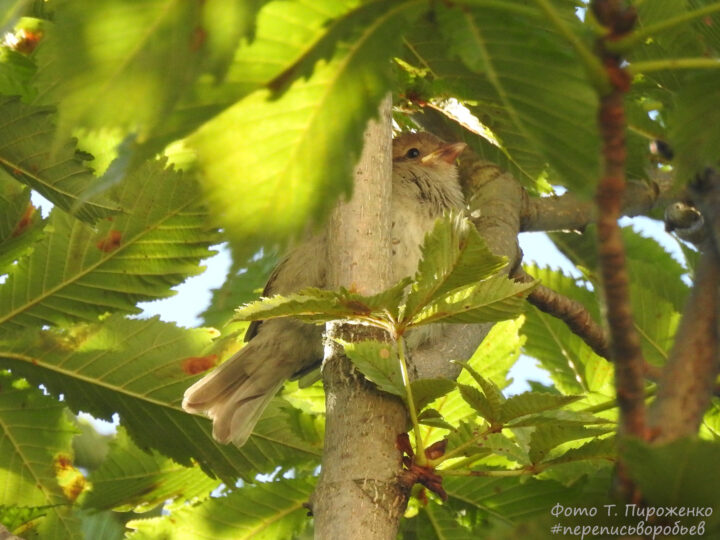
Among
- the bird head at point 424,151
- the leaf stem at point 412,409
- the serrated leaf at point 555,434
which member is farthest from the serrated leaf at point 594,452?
the bird head at point 424,151

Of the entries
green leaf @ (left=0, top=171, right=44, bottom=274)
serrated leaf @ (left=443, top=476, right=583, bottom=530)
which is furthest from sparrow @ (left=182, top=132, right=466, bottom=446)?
serrated leaf @ (left=443, top=476, right=583, bottom=530)

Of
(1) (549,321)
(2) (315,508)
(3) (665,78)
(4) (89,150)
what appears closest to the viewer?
(3) (665,78)

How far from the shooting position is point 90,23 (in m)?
0.94

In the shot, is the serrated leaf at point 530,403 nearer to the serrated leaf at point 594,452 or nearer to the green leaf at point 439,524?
the serrated leaf at point 594,452

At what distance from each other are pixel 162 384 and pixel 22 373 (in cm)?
35

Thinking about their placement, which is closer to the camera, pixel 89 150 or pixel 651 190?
pixel 89 150

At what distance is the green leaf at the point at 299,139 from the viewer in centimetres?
105

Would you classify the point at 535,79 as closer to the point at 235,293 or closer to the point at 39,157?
the point at 39,157

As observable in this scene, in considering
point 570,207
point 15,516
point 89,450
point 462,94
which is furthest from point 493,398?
point 89,450

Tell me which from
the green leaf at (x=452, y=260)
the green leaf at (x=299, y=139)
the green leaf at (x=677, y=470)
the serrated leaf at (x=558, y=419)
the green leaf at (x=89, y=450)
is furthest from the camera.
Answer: the green leaf at (x=89, y=450)

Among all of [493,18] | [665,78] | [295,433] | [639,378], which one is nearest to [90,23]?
[493,18]

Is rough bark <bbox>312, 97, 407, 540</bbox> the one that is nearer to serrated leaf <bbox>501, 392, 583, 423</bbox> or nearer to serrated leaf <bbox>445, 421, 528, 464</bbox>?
serrated leaf <bbox>445, 421, 528, 464</bbox>

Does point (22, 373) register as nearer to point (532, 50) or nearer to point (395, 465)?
point (395, 465)

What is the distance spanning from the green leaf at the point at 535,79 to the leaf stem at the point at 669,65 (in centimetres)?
7
